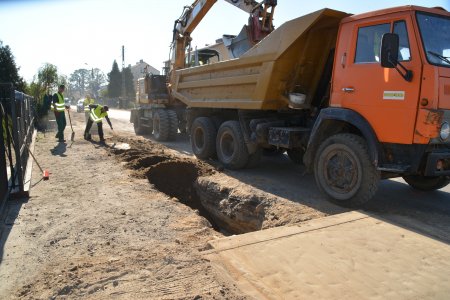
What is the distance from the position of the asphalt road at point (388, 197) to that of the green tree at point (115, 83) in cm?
5755

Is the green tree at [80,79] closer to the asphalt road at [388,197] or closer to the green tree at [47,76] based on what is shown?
the green tree at [47,76]

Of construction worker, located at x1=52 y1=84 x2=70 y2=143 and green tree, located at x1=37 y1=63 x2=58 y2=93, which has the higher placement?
green tree, located at x1=37 y1=63 x2=58 y2=93

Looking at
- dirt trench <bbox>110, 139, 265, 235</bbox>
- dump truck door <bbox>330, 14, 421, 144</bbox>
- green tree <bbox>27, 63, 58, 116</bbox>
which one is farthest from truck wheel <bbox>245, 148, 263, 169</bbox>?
green tree <bbox>27, 63, 58, 116</bbox>

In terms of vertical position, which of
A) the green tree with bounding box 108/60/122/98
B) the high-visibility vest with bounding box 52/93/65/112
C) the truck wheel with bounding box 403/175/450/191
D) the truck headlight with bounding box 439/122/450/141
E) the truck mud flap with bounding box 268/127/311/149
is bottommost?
the truck wheel with bounding box 403/175/450/191

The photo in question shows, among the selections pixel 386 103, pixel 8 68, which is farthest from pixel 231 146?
pixel 8 68

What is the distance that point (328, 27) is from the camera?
5953 mm

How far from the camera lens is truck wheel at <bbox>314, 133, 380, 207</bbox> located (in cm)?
479

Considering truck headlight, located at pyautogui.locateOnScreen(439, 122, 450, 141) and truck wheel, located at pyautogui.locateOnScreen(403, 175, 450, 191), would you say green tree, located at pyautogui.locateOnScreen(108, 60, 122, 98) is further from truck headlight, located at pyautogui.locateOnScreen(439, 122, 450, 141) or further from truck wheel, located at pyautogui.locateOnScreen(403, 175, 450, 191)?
truck headlight, located at pyautogui.locateOnScreen(439, 122, 450, 141)

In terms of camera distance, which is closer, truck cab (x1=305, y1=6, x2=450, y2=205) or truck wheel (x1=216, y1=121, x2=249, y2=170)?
truck cab (x1=305, y1=6, x2=450, y2=205)

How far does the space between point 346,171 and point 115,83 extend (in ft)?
203

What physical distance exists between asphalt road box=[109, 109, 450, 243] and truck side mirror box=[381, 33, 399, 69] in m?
1.87

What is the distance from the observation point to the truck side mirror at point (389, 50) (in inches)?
167

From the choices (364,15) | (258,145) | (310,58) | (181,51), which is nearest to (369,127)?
(364,15)

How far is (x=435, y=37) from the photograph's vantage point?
180 inches
